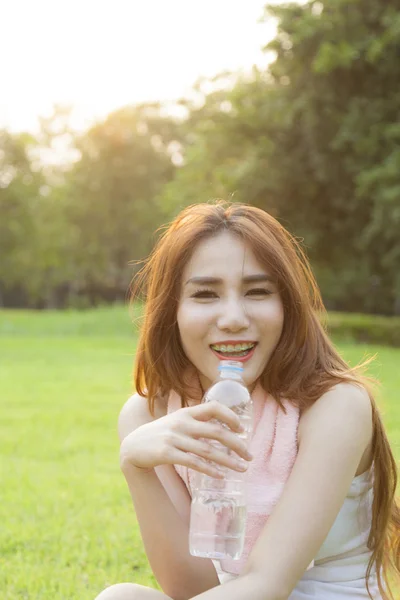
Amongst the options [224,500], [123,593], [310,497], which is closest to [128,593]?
[123,593]

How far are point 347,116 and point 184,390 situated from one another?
1784 cm

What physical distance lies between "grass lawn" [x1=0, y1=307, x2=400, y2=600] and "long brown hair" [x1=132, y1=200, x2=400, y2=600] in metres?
1.05

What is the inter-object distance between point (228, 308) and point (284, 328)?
9.9 inches

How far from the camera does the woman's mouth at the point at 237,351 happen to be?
2.42 m

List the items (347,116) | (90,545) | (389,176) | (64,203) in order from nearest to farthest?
(90,545) → (389,176) → (347,116) → (64,203)

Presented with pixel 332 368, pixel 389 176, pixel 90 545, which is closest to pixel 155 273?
pixel 332 368

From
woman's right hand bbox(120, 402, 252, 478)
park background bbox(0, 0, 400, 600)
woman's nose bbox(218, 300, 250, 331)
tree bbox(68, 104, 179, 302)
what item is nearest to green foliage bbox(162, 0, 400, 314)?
park background bbox(0, 0, 400, 600)

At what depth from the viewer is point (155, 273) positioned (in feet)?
8.89

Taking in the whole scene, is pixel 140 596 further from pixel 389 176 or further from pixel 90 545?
pixel 389 176

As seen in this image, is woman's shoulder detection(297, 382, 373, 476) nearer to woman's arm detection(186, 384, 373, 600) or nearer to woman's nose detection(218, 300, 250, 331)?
woman's arm detection(186, 384, 373, 600)

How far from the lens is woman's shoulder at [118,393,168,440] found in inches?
111

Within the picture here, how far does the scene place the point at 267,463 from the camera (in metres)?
2.44

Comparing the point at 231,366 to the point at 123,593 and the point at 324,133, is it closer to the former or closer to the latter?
the point at 123,593

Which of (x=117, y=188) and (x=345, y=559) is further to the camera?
(x=117, y=188)
